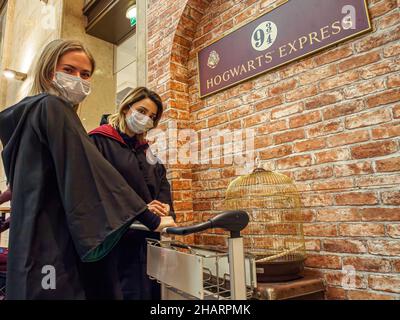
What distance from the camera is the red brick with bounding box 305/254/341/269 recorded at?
128 cm

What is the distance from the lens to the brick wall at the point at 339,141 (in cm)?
117

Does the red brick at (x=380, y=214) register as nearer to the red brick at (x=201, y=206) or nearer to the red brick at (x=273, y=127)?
the red brick at (x=273, y=127)

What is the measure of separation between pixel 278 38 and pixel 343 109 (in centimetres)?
55

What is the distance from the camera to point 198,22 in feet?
6.86

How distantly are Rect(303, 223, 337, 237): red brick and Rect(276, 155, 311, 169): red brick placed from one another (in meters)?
0.30

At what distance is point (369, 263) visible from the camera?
1180mm

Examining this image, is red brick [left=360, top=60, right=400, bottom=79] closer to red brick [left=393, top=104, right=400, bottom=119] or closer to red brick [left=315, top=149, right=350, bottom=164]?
red brick [left=393, top=104, right=400, bottom=119]

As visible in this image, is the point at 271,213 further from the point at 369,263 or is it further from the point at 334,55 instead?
the point at 334,55

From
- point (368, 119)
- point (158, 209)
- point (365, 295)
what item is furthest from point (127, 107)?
point (365, 295)

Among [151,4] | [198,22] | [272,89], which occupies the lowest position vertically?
[272,89]

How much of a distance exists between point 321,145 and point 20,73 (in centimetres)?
427
